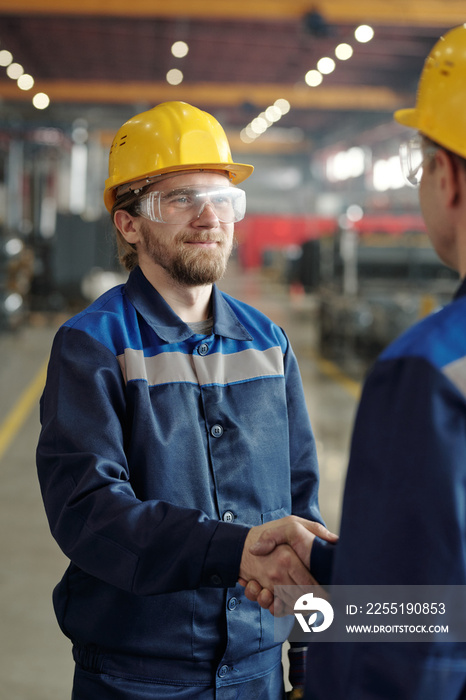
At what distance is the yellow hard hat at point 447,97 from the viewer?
1.22 meters

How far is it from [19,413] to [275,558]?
23.2 ft

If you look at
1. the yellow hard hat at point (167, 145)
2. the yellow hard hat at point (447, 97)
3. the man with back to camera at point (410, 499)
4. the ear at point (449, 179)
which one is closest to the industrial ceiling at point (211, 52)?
the yellow hard hat at point (167, 145)

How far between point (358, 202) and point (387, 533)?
29.8 m

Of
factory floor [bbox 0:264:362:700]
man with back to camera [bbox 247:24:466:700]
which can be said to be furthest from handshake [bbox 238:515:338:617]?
factory floor [bbox 0:264:362:700]

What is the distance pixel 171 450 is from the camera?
66.7 inches

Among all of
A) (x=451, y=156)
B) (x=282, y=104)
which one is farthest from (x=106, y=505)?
(x=282, y=104)

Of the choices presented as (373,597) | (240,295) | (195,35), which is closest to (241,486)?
(373,597)

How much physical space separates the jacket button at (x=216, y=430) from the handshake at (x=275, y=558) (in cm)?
24

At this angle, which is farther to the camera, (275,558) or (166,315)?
(166,315)

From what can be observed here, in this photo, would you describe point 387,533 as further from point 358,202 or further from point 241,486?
point 358,202

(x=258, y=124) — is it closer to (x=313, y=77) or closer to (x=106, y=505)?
(x=313, y=77)

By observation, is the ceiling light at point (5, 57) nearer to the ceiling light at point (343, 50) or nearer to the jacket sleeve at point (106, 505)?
the ceiling light at point (343, 50)

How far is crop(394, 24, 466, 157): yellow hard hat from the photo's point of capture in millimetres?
1216

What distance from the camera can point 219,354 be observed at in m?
1.81
